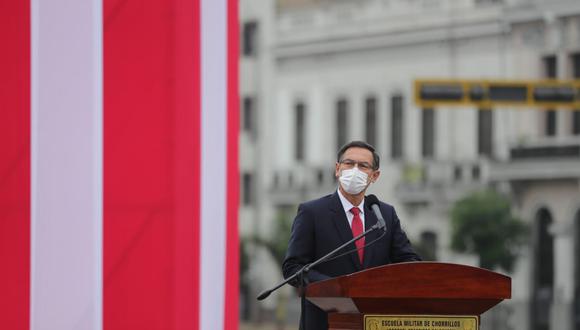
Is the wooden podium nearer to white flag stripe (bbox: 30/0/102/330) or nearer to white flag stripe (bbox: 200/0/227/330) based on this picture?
white flag stripe (bbox: 200/0/227/330)

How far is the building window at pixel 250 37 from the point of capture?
54094 millimetres

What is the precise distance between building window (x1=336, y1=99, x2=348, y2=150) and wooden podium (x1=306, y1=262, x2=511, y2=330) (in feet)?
148

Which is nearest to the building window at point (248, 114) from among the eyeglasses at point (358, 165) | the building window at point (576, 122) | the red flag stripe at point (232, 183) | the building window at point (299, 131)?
the building window at point (299, 131)

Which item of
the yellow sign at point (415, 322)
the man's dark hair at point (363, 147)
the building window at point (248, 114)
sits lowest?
the yellow sign at point (415, 322)

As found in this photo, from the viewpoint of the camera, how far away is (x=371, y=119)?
51.2m

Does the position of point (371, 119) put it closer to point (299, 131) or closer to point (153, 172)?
point (299, 131)

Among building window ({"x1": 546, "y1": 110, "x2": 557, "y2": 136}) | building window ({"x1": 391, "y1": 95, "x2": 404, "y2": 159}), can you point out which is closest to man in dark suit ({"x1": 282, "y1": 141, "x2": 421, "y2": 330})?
building window ({"x1": 546, "y1": 110, "x2": 557, "y2": 136})

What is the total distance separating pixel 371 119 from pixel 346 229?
44.0 m

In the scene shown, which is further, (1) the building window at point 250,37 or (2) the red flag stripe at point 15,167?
(1) the building window at point 250,37

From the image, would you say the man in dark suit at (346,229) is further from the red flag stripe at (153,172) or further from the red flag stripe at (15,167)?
the red flag stripe at (15,167)

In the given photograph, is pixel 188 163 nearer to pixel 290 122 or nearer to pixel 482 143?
pixel 482 143

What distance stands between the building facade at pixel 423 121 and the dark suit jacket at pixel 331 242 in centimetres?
3391

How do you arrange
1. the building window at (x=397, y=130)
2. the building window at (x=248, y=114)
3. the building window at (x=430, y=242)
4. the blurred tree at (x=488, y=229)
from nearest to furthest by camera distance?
1. the blurred tree at (x=488, y=229)
2. the building window at (x=430, y=242)
3. the building window at (x=397, y=130)
4. the building window at (x=248, y=114)

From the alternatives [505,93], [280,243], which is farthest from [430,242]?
[505,93]
